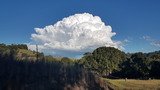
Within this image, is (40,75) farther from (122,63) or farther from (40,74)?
(122,63)

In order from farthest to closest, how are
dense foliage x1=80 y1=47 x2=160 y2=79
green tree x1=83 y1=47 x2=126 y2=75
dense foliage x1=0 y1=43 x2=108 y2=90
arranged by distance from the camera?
green tree x1=83 y1=47 x2=126 y2=75 < dense foliage x1=80 y1=47 x2=160 y2=79 < dense foliage x1=0 y1=43 x2=108 y2=90

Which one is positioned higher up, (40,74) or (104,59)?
(104,59)

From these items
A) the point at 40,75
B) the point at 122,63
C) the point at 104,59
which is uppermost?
the point at 104,59

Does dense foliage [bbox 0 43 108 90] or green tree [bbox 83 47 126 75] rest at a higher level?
green tree [bbox 83 47 126 75]

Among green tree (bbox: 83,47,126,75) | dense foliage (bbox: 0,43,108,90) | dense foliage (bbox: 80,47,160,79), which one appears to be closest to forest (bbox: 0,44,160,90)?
dense foliage (bbox: 0,43,108,90)

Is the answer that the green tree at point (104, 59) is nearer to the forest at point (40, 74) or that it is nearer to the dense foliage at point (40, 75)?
the forest at point (40, 74)

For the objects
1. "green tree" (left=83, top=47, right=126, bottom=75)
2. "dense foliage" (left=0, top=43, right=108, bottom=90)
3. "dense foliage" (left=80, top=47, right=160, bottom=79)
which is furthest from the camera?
"green tree" (left=83, top=47, right=126, bottom=75)

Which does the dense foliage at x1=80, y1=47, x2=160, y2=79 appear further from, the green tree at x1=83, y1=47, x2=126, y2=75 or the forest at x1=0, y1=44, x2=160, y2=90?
the forest at x1=0, y1=44, x2=160, y2=90

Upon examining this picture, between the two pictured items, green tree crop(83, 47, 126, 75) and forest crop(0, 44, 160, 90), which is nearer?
forest crop(0, 44, 160, 90)

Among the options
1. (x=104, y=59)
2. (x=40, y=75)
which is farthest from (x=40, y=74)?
(x=104, y=59)

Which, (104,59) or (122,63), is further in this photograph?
(104,59)

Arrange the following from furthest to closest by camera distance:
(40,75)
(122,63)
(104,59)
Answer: (104,59)
(122,63)
(40,75)

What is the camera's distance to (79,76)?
13.9 metres

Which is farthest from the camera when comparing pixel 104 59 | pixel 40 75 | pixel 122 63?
pixel 104 59
